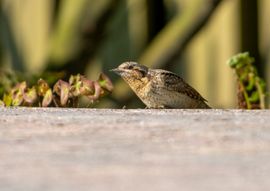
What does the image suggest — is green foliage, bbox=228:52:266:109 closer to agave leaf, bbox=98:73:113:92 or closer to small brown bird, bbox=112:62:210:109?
small brown bird, bbox=112:62:210:109

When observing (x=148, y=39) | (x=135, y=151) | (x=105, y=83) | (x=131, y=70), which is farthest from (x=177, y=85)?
(x=135, y=151)

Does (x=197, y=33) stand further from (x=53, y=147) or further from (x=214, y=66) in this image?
(x=53, y=147)

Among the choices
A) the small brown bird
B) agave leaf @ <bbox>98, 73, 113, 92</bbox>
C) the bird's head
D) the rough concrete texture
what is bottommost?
the small brown bird

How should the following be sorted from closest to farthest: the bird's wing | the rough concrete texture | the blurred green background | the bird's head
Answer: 1. the rough concrete texture
2. the bird's wing
3. the bird's head
4. the blurred green background

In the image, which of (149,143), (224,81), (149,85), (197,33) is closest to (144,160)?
(149,143)

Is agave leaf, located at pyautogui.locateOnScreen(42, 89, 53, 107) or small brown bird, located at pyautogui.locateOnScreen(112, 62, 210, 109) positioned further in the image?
small brown bird, located at pyautogui.locateOnScreen(112, 62, 210, 109)

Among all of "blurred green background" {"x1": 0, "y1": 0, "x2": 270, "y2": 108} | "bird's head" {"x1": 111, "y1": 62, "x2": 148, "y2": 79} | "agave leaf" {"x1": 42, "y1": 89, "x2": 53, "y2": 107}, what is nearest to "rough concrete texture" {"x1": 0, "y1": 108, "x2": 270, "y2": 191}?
"agave leaf" {"x1": 42, "y1": 89, "x2": 53, "y2": 107}

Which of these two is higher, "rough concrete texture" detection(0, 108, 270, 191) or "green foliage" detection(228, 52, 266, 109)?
"rough concrete texture" detection(0, 108, 270, 191)
